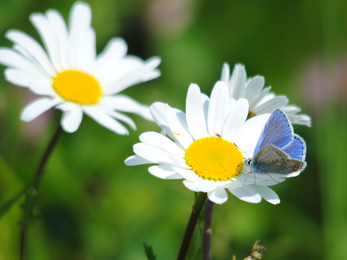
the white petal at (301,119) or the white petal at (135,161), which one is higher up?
the white petal at (301,119)

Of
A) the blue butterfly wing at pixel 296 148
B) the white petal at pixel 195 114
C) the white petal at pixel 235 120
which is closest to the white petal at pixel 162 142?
Result: the white petal at pixel 195 114

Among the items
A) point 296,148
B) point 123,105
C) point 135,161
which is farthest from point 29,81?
point 296,148

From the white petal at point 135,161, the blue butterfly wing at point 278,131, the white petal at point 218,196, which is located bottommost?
the white petal at point 218,196

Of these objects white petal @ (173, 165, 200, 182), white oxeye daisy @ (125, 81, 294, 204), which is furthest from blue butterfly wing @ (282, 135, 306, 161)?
white petal @ (173, 165, 200, 182)

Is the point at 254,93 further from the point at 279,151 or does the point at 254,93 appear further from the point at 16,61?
the point at 16,61

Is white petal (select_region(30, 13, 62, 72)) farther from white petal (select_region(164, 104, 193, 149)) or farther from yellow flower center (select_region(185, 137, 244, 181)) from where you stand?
yellow flower center (select_region(185, 137, 244, 181))

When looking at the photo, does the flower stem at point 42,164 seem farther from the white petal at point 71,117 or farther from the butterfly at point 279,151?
the butterfly at point 279,151

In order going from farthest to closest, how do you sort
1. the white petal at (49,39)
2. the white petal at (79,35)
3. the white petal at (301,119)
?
1. the white petal at (79,35)
2. the white petal at (49,39)
3. the white petal at (301,119)

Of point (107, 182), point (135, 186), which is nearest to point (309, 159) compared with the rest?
point (135, 186)
